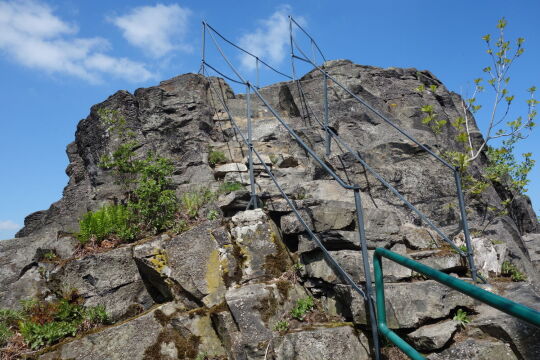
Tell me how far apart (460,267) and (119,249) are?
18.2 feet

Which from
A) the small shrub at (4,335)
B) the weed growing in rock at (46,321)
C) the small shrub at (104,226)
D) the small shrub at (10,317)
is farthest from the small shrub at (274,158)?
the small shrub at (4,335)

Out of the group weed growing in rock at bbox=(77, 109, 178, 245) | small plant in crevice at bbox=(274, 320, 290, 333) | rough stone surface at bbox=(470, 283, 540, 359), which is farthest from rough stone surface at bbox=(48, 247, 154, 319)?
rough stone surface at bbox=(470, 283, 540, 359)

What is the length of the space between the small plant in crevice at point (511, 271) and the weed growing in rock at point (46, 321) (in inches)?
245

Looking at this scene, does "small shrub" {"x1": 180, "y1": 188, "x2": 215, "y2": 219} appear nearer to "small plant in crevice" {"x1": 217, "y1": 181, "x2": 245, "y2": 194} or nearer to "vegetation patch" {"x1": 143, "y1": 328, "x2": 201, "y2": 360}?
"small plant in crevice" {"x1": 217, "y1": 181, "x2": 245, "y2": 194}

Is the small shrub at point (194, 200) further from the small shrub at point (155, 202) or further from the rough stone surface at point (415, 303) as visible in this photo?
the rough stone surface at point (415, 303)

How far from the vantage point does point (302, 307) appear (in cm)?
559

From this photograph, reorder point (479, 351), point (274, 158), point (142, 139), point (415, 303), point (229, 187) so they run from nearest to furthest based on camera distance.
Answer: point (479, 351) → point (415, 303) → point (229, 187) → point (274, 158) → point (142, 139)

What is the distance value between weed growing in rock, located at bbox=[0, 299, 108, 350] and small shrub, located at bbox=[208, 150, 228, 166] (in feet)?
14.3

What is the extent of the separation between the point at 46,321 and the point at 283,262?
394 centimetres

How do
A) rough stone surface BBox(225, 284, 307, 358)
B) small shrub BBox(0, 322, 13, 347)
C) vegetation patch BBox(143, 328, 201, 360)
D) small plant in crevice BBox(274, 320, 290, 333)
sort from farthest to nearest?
small shrub BBox(0, 322, 13, 347) < vegetation patch BBox(143, 328, 201, 360) < small plant in crevice BBox(274, 320, 290, 333) < rough stone surface BBox(225, 284, 307, 358)

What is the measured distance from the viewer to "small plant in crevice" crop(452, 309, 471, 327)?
4.59m

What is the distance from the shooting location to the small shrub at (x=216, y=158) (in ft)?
31.7

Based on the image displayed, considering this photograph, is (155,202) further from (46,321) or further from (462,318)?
(462,318)

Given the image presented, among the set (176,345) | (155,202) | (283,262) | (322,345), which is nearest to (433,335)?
(322,345)
